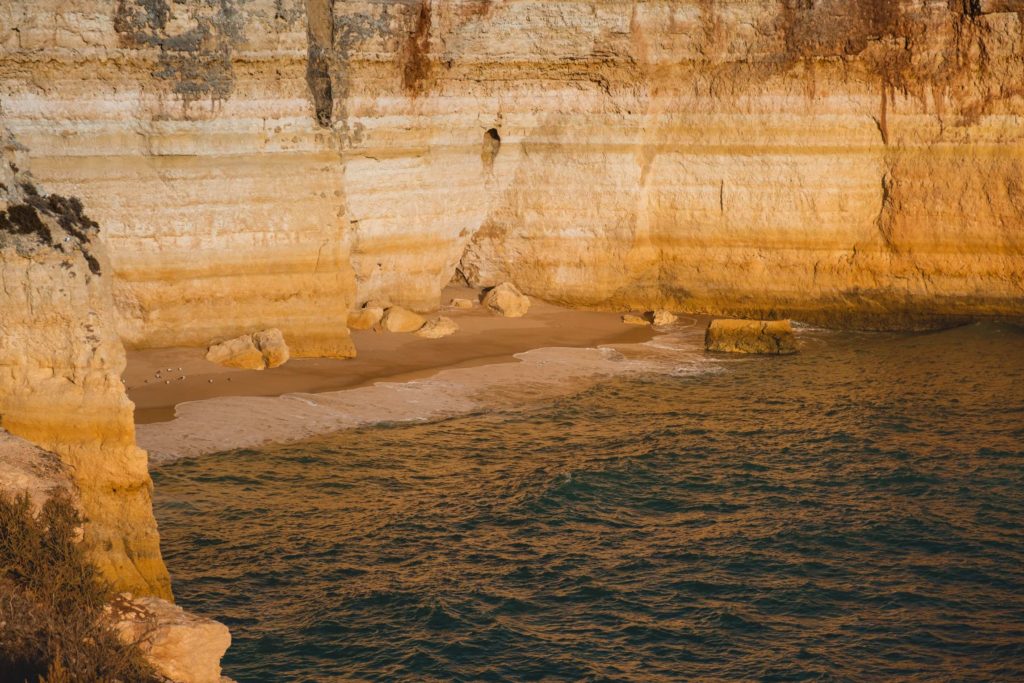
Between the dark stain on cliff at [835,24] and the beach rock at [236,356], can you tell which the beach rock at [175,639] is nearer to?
the beach rock at [236,356]

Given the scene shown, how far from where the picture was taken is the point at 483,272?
26125 millimetres

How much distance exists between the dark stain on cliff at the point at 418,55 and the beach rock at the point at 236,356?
5.41 m

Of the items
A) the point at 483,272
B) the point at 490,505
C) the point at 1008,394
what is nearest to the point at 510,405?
the point at 490,505

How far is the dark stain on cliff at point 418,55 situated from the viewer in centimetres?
2270

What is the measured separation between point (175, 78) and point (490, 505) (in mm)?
9004

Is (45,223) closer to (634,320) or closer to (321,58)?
(321,58)

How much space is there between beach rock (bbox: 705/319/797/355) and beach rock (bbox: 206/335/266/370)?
7943mm

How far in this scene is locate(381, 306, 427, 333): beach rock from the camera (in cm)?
2342

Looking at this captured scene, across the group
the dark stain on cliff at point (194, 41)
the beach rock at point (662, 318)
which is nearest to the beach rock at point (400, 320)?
the beach rock at point (662, 318)

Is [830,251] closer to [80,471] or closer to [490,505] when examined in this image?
[490,505]

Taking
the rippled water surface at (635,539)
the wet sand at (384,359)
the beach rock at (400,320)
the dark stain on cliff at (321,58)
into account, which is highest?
the dark stain on cliff at (321,58)

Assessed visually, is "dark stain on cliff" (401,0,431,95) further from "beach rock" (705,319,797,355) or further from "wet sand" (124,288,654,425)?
"beach rock" (705,319,797,355)

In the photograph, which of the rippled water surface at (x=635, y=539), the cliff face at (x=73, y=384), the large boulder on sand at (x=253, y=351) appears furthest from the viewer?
the large boulder on sand at (x=253, y=351)

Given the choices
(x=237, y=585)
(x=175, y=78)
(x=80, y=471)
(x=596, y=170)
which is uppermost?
(x=175, y=78)
